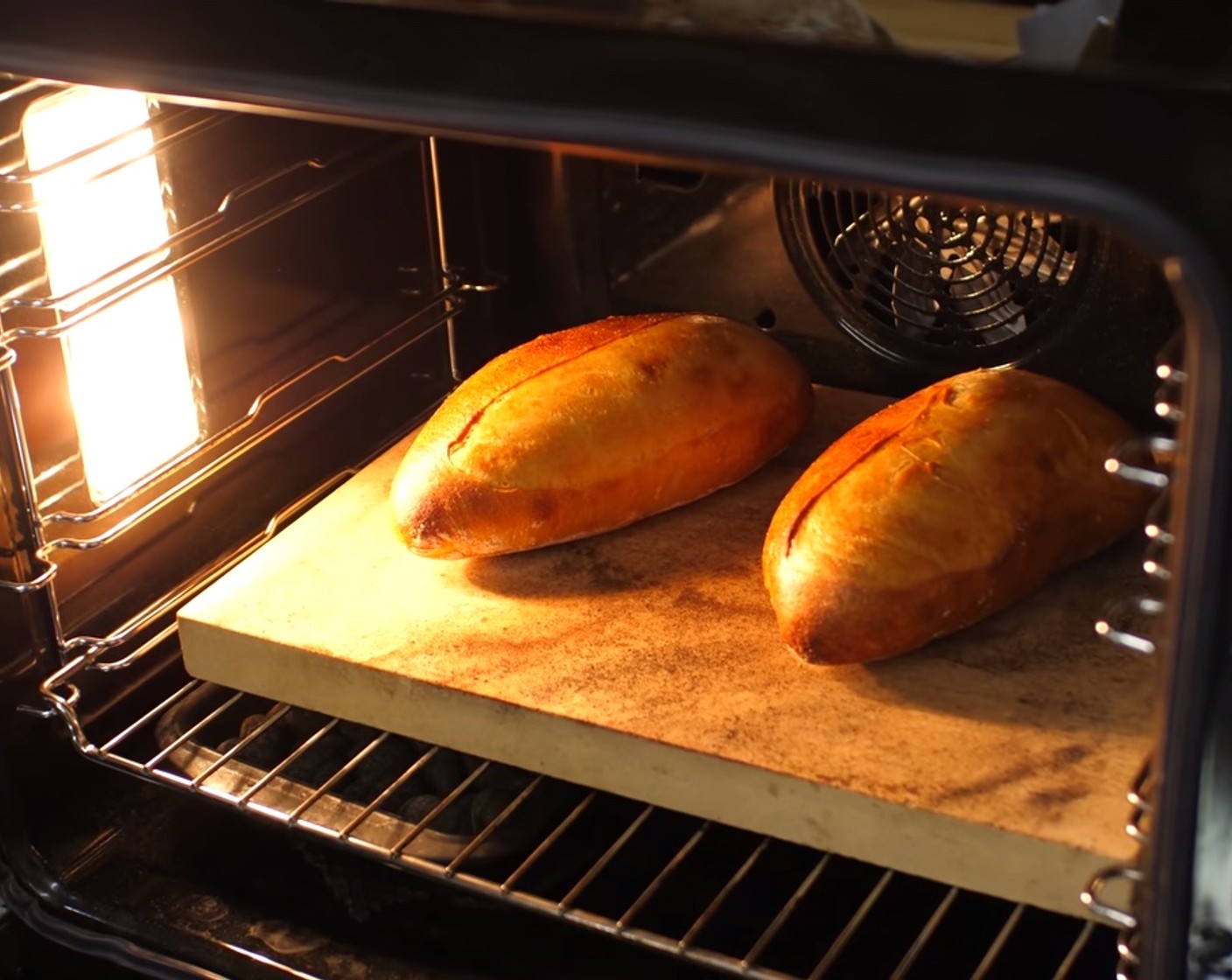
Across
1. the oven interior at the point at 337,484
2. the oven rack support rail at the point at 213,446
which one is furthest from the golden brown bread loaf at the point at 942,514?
the oven rack support rail at the point at 213,446

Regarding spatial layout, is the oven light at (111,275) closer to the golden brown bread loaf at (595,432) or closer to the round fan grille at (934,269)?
the golden brown bread loaf at (595,432)

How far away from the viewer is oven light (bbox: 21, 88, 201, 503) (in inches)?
39.3

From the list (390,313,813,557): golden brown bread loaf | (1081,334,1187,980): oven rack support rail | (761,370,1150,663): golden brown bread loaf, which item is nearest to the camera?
(1081,334,1187,980): oven rack support rail

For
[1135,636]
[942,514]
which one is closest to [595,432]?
[942,514]

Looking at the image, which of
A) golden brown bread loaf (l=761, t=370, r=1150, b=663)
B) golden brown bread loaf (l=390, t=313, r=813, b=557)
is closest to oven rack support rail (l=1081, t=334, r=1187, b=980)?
golden brown bread loaf (l=761, t=370, r=1150, b=663)

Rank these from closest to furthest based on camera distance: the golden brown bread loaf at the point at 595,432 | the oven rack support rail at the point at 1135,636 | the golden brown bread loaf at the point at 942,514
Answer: the oven rack support rail at the point at 1135,636 → the golden brown bread loaf at the point at 942,514 → the golden brown bread loaf at the point at 595,432

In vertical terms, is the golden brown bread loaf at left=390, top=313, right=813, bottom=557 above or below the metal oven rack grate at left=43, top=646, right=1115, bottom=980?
above

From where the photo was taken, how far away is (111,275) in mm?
1014

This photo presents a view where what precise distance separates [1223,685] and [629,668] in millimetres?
448

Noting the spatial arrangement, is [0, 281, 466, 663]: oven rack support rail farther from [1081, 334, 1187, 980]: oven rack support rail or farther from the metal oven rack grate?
[1081, 334, 1187, 980]: oven rack support rail

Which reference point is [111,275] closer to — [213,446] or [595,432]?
[213,446]

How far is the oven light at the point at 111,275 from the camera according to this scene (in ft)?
3.27

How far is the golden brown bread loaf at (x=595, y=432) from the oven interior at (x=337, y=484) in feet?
0.30

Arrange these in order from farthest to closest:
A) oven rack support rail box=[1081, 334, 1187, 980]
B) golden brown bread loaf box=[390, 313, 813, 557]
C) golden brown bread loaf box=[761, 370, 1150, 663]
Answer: golden brown bread loaf box=[390, 313, 813, 557]
golden brown bread loaf box=[761, 370, 1150, 663]
oven rack support rail box=[1081, 334, 1187, 980]
